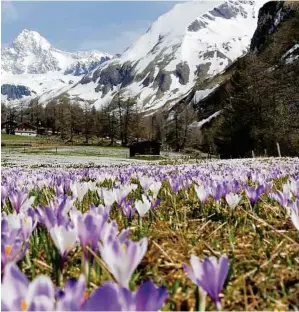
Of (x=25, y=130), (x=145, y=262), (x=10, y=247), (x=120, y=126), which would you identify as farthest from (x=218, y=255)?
(x=25, y=130)

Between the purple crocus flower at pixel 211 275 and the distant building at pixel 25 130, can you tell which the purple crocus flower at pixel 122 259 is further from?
the distant building at pixel 25 130

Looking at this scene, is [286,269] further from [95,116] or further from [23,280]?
[95,116]

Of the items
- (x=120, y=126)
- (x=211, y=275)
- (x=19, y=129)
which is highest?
(x=120, y=126)

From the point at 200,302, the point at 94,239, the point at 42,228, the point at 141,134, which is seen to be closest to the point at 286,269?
the point at 200,302

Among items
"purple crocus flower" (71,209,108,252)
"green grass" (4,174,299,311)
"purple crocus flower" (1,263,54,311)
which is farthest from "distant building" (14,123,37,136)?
"purple crocus flower" (1,263,54,311)

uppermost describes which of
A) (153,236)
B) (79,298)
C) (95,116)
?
(95,116)

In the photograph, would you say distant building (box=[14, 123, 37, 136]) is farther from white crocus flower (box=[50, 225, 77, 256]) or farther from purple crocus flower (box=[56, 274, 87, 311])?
purple crocus flower (box=[56, 274, 87, 311])

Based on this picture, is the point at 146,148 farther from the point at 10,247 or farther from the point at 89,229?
the point at 10,247

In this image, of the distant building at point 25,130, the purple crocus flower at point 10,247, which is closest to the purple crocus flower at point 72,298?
the purple crocus flower at point 10,247
